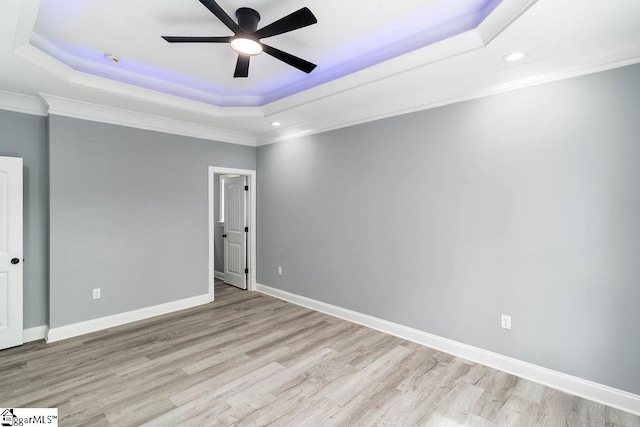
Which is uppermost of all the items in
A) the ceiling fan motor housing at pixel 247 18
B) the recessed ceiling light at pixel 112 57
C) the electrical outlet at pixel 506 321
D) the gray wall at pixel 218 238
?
the recessed ceiling light at pixel 112 57

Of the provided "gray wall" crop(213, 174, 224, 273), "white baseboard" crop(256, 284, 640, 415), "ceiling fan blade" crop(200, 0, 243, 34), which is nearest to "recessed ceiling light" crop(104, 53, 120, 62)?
"ceiling fan blade" crop(200, 0, 243, 34)

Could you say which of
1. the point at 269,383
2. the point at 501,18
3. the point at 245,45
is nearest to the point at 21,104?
the point at 245,45

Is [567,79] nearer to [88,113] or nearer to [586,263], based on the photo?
[586,263]

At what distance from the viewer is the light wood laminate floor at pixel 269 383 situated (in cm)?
220

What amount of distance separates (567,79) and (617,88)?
33cm

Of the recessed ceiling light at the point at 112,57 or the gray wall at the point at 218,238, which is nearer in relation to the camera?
the recessed ceiling light at the point at 112,57

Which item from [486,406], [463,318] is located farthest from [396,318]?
[486,406]

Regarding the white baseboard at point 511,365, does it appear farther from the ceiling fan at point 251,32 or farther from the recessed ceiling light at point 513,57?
the ceiling fan at point 251,32

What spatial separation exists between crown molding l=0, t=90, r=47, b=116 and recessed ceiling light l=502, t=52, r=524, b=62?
473cm

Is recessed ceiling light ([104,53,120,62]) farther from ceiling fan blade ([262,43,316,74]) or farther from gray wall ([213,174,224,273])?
gray wall ([213,174,224,273])

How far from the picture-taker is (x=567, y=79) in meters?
2.51

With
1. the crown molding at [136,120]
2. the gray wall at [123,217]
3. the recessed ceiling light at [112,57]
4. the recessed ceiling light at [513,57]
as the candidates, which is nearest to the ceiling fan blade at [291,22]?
the recessed ceiling light at [513,57]

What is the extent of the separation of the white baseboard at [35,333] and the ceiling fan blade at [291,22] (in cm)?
398

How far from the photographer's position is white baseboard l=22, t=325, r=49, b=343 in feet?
11.0
